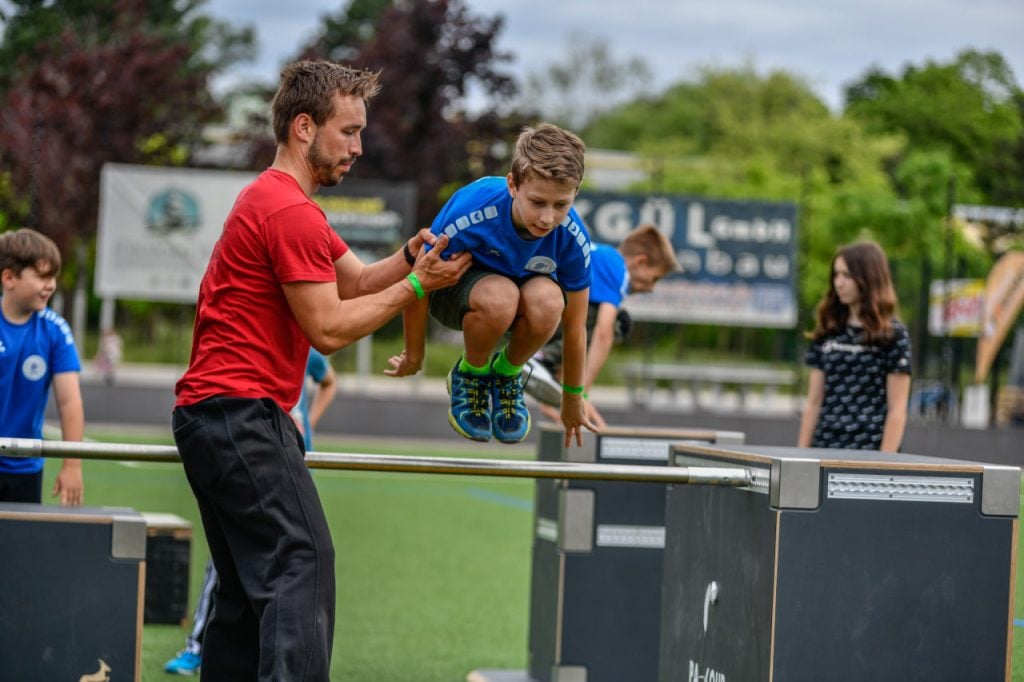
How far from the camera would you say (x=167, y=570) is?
23.3 feet

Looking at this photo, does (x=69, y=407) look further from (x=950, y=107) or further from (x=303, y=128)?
(x=950, y=107)

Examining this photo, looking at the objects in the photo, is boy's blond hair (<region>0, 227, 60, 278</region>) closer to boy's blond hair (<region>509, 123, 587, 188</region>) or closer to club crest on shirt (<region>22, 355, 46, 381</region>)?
club crest on shirt (<region>22, 355, 46, 381</region>)

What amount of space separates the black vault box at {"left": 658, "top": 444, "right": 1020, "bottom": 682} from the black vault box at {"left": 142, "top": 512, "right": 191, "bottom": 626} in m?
3.59

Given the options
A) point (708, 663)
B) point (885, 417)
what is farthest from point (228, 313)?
point (885, 417)

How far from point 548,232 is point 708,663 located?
60.0 inches

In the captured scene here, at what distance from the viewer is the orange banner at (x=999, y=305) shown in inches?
746

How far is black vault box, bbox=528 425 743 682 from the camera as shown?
610cm

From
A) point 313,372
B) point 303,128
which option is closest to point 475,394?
point 303,128

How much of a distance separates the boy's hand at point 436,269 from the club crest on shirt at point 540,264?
0.33m

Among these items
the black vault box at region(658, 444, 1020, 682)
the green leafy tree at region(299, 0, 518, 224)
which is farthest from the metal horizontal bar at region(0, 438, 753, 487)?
the green leafy tree at region(299, 0, 518, 224)

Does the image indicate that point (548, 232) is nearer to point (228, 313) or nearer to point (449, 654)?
point (228, 313)

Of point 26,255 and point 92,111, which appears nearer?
point 26,255

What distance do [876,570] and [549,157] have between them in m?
1.59

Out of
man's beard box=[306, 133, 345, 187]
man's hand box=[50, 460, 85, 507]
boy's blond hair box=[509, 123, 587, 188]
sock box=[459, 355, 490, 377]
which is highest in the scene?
boy's blond hair box=[509, 123, 587, 188]
